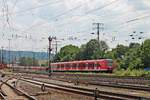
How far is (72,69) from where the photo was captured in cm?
8738

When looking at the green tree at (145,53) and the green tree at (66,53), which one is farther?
the green tree at (66,53)

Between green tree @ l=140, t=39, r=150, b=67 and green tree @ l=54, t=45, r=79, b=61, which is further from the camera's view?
green tree @ l=54, t=45, r=79, b=61

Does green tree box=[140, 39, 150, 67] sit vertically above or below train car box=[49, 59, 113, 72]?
above

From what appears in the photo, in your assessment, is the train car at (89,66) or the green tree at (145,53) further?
the green tree at (145,53)

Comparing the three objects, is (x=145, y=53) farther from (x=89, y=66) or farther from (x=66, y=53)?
(x=66, y=53)

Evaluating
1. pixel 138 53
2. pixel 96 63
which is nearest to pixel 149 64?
pixel 138 53

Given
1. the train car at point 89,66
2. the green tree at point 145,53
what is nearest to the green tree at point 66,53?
the train car at point 89,66

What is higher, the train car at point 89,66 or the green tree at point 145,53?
the green tree at point 145,53

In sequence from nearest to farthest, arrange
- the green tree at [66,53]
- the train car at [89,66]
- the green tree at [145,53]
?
the train car at [89,66] → the green tree at [145,53] → the green tree at [66,53]

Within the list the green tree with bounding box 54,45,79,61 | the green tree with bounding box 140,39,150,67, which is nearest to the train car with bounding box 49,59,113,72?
the green tree with bounding box 140,39,150,67

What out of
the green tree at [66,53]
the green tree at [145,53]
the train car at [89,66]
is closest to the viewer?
the train car at [89,66]

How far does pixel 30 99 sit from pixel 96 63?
47645mm

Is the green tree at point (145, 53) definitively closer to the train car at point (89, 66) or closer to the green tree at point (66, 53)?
the train car at point (89, 66)

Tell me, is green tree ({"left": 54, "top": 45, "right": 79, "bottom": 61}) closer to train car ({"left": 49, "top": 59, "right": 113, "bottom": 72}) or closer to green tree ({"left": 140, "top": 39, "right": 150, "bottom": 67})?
train car ({"left": 49, "top": 59, "right": 113, "bottom": 72})
